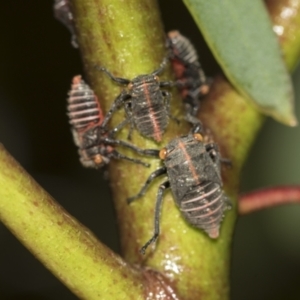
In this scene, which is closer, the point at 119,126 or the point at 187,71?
the point at 119,126

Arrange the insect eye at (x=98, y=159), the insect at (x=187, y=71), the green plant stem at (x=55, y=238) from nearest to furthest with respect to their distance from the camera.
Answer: the green plant stem at (x=55, y=238)
the insect eye at (x=98, y=159)
the insect at (x=187, y=71)

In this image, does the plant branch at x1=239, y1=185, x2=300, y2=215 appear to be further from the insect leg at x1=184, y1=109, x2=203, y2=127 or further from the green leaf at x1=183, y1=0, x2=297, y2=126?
the green leaf at x1=183, y1=0, x2=297, y2=126

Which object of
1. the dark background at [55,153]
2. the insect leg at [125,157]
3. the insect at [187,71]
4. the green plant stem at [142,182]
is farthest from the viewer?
the dark background at [55,153]

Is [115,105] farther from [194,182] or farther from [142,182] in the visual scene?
[194,182]

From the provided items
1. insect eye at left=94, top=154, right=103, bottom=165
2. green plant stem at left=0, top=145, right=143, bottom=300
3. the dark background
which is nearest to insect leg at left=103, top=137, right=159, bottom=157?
insect eye at left=94, top=154, right=103, bottom=165

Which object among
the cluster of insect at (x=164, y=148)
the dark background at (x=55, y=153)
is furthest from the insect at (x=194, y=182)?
the dark background at (x=55, y=153)

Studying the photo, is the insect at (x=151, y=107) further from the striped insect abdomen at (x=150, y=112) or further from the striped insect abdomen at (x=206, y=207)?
the striped insect abdomen at (x=206, y=207)

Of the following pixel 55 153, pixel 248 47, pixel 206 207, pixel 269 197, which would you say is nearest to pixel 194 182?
pixel 206 207

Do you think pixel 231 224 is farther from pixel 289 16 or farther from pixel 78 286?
pixel 289 16
